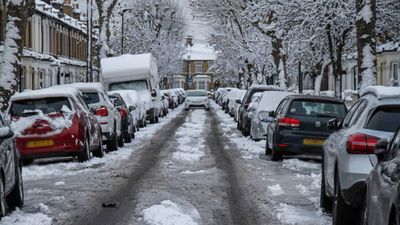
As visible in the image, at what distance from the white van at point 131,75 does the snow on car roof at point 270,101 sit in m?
13.0

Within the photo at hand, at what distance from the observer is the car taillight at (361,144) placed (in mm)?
7879

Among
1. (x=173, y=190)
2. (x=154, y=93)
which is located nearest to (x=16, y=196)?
(x=173, y=190)

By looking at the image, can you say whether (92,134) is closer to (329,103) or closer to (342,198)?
(329,103)

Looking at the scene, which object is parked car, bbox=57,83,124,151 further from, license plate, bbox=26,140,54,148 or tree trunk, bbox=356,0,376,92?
tree trunk, bbox=356,0,376,92

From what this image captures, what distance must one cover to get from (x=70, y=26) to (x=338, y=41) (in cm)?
4450

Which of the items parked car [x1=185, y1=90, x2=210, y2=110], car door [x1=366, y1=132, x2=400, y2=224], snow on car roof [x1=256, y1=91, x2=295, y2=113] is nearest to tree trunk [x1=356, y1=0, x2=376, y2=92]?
snow on car roof [x1=256, y1=91, x2=295, y2=113]

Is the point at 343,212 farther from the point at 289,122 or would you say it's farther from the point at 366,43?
the point at 366,43

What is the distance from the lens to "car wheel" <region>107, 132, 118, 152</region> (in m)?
19.7

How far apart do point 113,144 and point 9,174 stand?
10391 millimetres

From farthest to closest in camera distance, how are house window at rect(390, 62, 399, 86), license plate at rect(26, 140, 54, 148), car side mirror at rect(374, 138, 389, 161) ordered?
house window at rect(390, 62, 399, 86) → license plate at rect(26, 140, 54, 148) → car side mirror at rect(374, 138, 389, 161)

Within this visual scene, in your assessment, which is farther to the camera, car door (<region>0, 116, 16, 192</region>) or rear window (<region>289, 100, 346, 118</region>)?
rear window (<region>289, 100, 346, 118</region>)

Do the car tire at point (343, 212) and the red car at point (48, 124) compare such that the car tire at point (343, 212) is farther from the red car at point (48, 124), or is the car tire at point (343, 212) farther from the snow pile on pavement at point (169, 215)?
the red car at point (48, 124)

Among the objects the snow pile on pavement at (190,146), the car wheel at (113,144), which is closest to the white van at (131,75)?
the snow pile on pavement at (190,146)

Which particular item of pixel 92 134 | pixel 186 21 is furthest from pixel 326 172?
pixel 186 21
